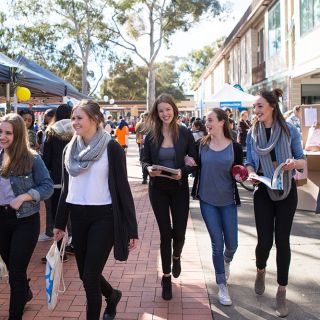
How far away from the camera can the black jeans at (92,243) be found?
3219 millimetres

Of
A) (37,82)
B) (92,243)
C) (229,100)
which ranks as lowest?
(92,243)

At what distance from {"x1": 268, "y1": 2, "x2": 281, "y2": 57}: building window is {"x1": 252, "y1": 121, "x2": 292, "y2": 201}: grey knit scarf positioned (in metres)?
16.3

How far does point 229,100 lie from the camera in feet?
47.5

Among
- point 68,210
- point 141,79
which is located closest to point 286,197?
point 68,210

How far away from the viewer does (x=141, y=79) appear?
66.1 m

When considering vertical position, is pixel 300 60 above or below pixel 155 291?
above

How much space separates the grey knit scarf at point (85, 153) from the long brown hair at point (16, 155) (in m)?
0.39

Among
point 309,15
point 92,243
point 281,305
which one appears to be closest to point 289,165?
point 281,305

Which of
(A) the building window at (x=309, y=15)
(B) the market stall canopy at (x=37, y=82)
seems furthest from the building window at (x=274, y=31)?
(B) the market stall canopy at (x=37, y=82)

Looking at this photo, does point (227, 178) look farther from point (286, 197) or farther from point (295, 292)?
point (295, 292)

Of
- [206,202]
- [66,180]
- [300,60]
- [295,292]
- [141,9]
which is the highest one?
[141,9]

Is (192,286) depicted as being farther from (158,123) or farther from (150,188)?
(158,123)

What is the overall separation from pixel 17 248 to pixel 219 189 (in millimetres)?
1764

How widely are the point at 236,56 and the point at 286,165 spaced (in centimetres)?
2803
